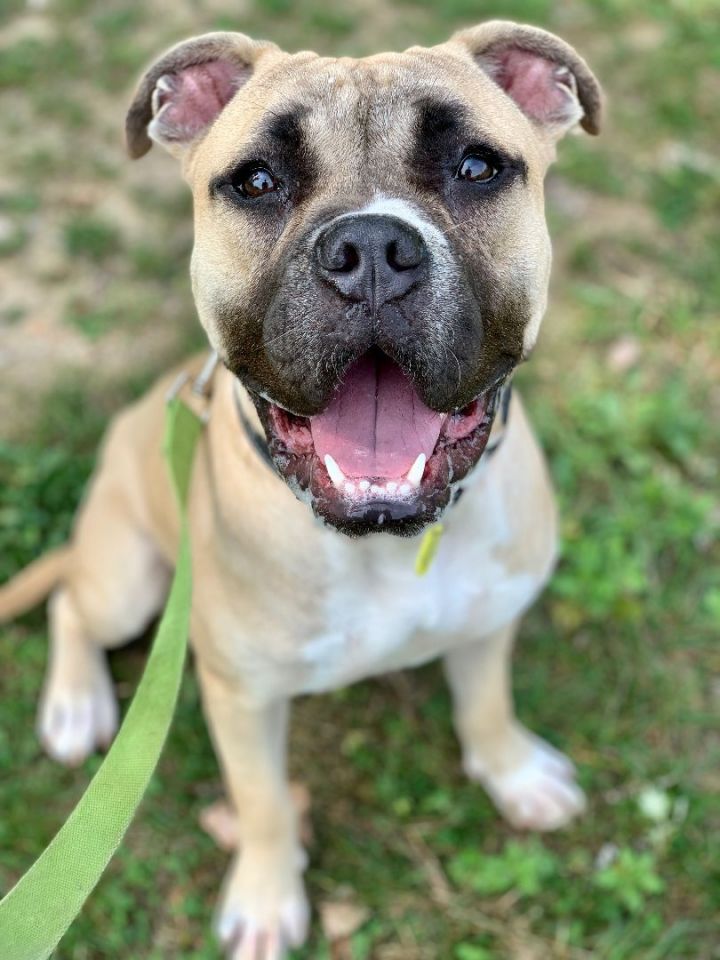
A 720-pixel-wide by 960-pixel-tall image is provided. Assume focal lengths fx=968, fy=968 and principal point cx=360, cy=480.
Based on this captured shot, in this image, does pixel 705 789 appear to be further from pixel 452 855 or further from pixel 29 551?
pixel 29 551

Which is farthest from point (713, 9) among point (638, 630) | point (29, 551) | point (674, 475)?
point (29, 551)

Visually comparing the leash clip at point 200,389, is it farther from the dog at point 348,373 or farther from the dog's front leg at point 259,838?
the dog's front leg at point 259,838

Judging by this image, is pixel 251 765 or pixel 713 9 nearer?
pixel 251 765

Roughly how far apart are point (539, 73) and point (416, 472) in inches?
38.1

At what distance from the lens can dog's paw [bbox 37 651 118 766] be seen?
3002 mm

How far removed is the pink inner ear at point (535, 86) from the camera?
6.82 ft

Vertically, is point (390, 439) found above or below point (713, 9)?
above

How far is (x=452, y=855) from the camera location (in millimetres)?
2848

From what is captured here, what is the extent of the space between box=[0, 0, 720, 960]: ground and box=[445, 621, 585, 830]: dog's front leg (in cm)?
8

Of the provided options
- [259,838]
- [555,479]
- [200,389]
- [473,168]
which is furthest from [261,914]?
[473,168]

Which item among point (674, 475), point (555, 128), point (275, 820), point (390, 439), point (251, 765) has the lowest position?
point (674, 475)

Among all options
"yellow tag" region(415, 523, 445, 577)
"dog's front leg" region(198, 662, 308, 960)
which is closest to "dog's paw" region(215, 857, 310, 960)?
"dog's front leg" region(198, 662, 308, 960)

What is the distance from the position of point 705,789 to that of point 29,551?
2.37 metres

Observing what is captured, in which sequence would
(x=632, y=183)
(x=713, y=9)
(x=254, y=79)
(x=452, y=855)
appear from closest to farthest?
(x=254, y=79), (x=452, y=855), (x=632, y=183), (x=713, y=9)
